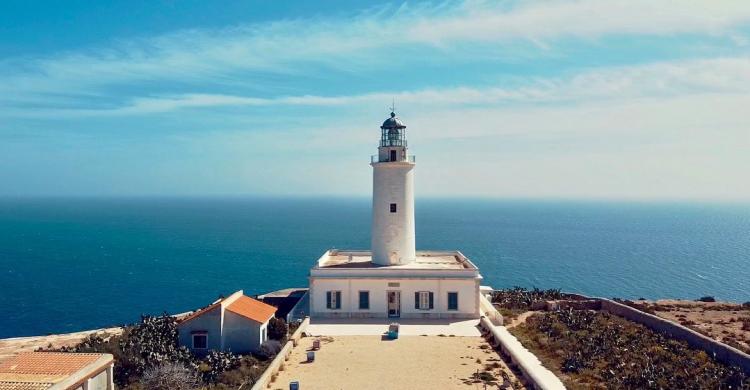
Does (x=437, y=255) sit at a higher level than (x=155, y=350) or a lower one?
higher

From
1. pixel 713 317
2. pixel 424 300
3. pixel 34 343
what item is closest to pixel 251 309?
pixel 424 300

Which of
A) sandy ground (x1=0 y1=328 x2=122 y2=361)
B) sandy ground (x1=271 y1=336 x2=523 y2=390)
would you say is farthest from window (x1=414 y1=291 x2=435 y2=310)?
sandy ground (x1=0 y1=328 x2=122 y2=361)

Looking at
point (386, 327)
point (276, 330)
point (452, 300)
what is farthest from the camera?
point (452, 300)

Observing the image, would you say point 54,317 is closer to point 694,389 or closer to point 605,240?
point 694,389

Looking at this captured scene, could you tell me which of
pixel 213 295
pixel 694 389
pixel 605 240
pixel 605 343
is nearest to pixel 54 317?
pixel 213 295

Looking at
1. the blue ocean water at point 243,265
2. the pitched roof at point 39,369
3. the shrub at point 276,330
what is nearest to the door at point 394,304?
the shrub at point 276,330

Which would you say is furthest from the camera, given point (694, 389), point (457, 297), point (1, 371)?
point (457, 297)

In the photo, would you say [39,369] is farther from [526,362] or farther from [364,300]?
[364,300]
